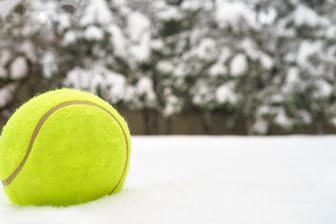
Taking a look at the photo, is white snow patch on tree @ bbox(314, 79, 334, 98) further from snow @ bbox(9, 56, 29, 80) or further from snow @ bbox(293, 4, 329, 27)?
snow @ bbox(9, 56, 29, 80)

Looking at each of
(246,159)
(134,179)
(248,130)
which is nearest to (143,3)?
(248,130)

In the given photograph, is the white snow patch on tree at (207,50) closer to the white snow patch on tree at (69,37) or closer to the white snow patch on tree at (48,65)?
the white snow patch on tree at (69,37)

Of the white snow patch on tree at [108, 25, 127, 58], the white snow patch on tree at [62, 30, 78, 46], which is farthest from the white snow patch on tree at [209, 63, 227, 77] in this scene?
the white snow patch on tree at [62, 30, 78, 46]

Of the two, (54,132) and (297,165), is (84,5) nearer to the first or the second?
(297,165)

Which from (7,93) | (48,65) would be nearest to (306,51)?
(48,65)

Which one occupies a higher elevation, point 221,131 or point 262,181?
point 262,181

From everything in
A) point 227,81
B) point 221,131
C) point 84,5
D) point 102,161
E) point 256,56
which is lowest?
point 221,131

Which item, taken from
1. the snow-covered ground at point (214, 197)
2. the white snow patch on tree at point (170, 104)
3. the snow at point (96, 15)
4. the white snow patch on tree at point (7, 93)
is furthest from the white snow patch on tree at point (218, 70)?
the snow-covered ground at point (214, 197)

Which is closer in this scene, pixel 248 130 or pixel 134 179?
pixel 134 179
